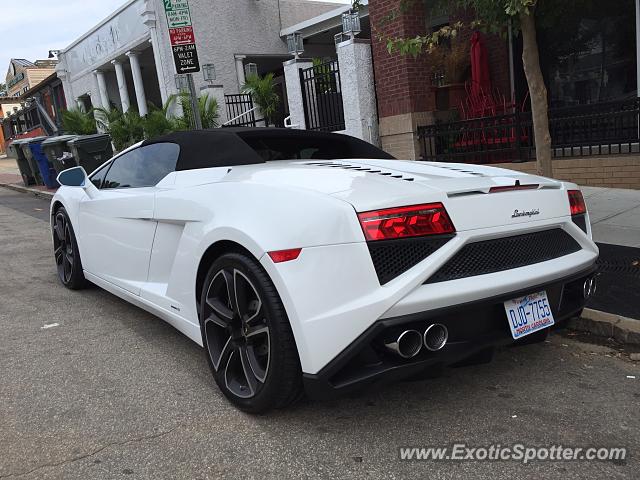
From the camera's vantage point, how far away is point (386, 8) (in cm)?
952

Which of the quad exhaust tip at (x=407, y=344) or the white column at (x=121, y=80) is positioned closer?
the quad exhaust tip at (x=407, y=344)

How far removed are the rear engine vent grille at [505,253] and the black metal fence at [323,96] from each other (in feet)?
27.4

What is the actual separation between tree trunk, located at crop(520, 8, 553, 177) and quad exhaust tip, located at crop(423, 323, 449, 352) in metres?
3.21

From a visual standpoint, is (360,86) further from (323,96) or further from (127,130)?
(127,130)

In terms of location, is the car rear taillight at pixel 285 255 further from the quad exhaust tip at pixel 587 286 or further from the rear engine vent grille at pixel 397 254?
the quad exhaust tip at pixel 587 286

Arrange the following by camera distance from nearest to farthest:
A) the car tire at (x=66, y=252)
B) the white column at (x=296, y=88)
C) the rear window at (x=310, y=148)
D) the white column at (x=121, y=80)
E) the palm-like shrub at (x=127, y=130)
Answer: the rear window at (x=310, y=148), the car tire at (x=66, y=252), the white column at (x=296, y=88), the palm-like shrub at (x=127, y=130), the white column at (x=121, y=80)

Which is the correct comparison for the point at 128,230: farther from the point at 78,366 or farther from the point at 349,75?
the point at 349,75

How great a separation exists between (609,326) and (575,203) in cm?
103

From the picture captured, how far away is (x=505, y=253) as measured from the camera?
2613mm

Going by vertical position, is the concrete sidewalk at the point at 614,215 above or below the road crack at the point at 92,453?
below

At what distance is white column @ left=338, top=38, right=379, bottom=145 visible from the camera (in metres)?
10.0

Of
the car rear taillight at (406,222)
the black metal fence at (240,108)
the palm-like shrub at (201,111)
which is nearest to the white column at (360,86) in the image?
the palm-like shrub at (201,111)

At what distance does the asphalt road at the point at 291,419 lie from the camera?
241 centimetres

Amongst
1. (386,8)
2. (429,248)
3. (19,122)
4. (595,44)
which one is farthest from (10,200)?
(19,122)
